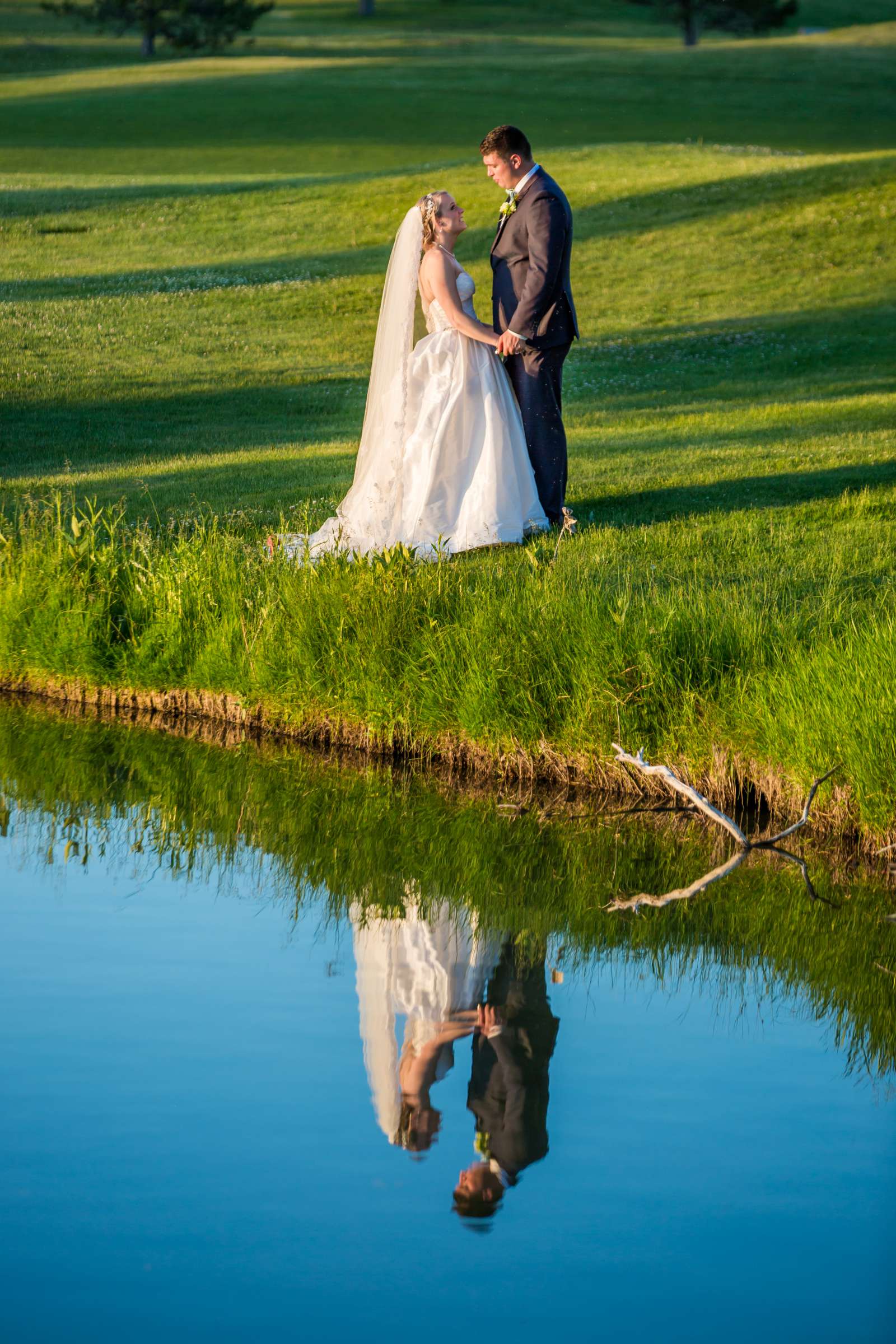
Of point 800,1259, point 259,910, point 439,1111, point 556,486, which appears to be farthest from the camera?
point 556,486

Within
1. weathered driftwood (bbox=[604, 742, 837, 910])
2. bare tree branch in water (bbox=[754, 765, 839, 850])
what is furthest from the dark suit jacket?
bare tree branch in water (bbox=[754, 765, 839, 850])

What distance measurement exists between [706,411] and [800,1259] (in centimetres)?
1440

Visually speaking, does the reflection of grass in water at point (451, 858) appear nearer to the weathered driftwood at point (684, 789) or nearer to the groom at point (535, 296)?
the weathered driftwood at point (684, 789)

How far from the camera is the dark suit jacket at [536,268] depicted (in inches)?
409

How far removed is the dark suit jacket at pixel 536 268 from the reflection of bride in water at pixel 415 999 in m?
5.30

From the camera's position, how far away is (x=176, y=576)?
9.34 metres

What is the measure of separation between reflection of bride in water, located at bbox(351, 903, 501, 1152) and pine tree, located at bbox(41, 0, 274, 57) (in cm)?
7029

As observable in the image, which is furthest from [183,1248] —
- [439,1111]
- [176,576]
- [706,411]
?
[706,411]

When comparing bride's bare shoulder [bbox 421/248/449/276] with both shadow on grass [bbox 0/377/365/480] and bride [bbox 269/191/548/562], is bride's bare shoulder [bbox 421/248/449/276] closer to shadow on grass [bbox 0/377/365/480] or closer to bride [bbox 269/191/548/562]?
bride [bbox 269/191/548/562]

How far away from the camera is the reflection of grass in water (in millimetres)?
5848

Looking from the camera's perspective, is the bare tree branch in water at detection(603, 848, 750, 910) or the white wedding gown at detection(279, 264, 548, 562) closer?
the bare tree branch in water at detection(603, 848, 750, 910)

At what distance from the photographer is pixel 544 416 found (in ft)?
36.2

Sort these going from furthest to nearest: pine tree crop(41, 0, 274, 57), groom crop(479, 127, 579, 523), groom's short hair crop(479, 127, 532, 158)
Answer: pine tree crop(41, 0, 274, 57) < groom crop(479, 127, 579, 523) < groom's short hair crop(479, 127, 532, 158)

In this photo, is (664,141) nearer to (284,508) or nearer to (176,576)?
(284,508)
